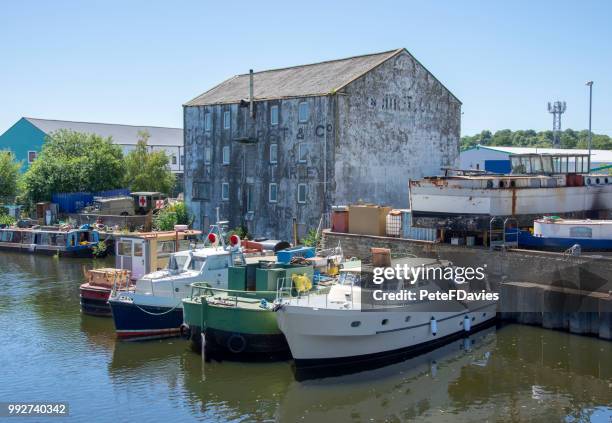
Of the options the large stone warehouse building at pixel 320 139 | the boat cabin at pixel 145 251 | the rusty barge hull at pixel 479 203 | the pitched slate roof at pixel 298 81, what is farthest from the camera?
the pitched slate roof at pixel 298 81

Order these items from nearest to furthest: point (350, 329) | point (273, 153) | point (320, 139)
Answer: point (350, 329)
point (320, 139)
point (273, 153)

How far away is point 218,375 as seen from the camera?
2183 centimetres

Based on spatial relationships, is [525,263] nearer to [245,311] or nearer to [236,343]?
[245,311]

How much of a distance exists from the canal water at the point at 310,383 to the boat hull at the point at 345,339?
529 mm

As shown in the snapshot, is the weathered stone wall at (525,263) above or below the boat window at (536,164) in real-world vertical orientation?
below

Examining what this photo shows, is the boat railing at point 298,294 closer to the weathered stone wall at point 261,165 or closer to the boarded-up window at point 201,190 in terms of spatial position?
the weathered stone wall at point 261,165

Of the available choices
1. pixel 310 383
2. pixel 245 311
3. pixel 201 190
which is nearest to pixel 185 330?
pixel 245 311

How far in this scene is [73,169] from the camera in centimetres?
5988

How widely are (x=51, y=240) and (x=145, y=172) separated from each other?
1713 centimetres

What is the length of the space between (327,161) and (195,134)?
13.7 m

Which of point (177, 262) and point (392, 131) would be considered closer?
point (177, 262)

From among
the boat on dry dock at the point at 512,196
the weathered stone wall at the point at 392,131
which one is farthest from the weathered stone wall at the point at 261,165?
the boat on dry dock at the point at 512,196

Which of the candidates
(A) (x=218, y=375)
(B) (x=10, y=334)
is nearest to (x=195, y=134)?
(B) (x=10, y=334)

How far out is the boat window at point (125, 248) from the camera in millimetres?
29742
